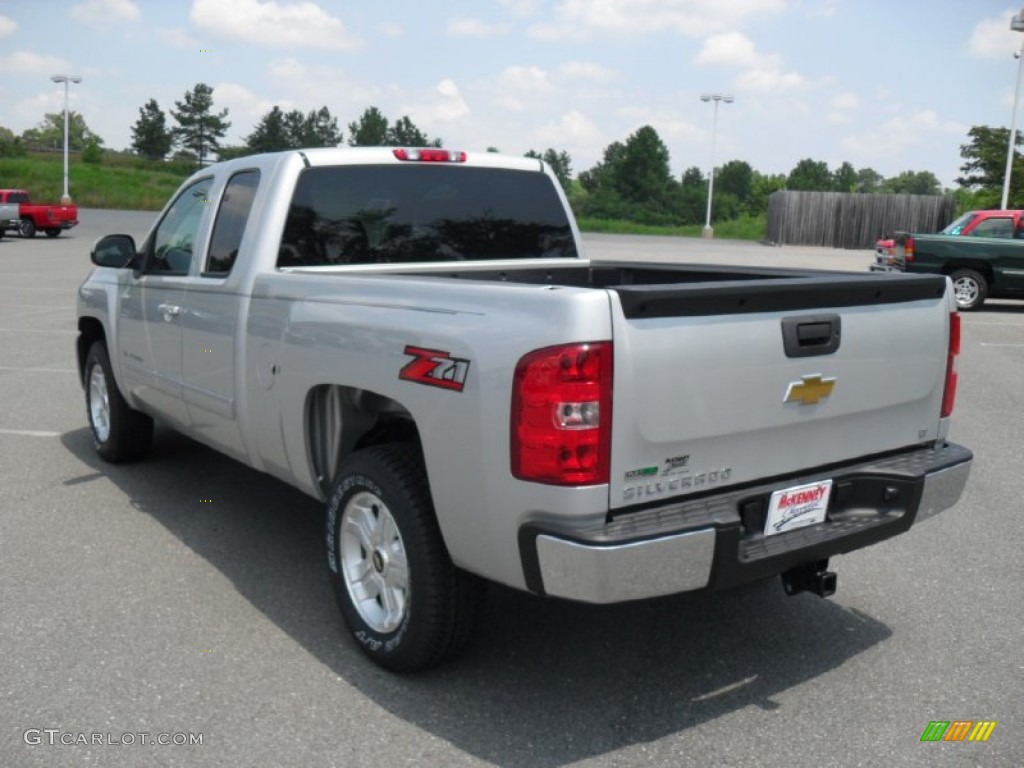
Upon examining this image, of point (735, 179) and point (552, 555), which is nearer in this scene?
point (552, 555)

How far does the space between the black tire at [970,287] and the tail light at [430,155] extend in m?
14.7

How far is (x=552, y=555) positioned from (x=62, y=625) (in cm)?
223

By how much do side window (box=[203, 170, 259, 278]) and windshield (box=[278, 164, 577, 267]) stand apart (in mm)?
322

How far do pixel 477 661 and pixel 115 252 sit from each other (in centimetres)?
331

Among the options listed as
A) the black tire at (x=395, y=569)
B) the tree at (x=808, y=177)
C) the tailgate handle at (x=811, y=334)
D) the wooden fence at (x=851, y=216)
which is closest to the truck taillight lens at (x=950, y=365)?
the tailgate handle at (x=811, y=334)

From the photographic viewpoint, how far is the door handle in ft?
16.3

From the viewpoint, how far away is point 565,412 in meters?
2.82

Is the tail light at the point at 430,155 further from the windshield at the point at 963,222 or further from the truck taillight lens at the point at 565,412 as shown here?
the windshield at the point at 963,222

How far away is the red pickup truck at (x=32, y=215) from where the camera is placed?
3397 cm

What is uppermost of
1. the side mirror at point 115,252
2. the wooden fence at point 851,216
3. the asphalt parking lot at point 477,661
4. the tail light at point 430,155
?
the wooden fence at point 851,216

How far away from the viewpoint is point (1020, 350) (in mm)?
12828

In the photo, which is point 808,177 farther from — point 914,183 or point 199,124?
point 199,124

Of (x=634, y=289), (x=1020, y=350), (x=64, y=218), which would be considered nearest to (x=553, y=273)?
(x=634, y=289)

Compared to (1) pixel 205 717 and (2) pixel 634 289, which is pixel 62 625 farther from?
(2) pixel 634 289
